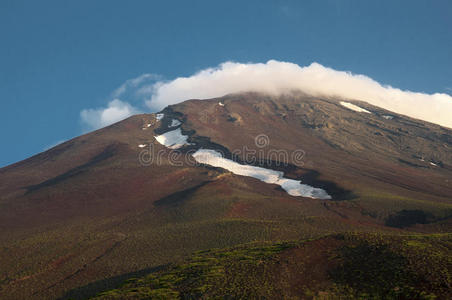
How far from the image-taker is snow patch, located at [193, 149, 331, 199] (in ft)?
283

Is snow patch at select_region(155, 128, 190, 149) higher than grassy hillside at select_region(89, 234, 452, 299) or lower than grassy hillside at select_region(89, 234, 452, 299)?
higher

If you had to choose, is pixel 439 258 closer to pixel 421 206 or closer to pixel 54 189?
pixel 421 206

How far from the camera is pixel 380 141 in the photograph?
5782 inches

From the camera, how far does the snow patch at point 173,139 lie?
440 feet

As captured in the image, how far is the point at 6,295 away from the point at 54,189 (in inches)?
2069

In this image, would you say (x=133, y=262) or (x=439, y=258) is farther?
(x=133, y=262)

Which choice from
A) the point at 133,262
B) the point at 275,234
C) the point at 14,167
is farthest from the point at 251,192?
the point at 14,167

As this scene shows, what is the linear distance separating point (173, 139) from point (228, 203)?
77456mm

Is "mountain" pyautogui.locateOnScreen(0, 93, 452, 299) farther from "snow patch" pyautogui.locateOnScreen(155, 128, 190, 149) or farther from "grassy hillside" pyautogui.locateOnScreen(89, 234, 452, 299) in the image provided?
"snow patch" pyautogui.locateOnScreen(155, 128, 190, 149)

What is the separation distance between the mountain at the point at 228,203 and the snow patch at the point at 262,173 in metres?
0.61

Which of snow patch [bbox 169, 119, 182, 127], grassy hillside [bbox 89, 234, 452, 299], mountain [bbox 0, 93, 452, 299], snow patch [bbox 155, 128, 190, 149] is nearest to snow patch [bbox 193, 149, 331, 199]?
mountain [bbox 0, 93, 452, 299]

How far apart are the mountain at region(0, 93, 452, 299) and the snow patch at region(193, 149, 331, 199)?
0.61m

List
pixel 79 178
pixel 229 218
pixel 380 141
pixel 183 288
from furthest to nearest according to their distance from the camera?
pixel 380 141 → pixel 79 178 → pixel 229 218 → pixel 183 288

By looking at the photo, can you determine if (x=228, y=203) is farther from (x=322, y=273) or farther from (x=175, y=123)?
(x=175, y=123)
